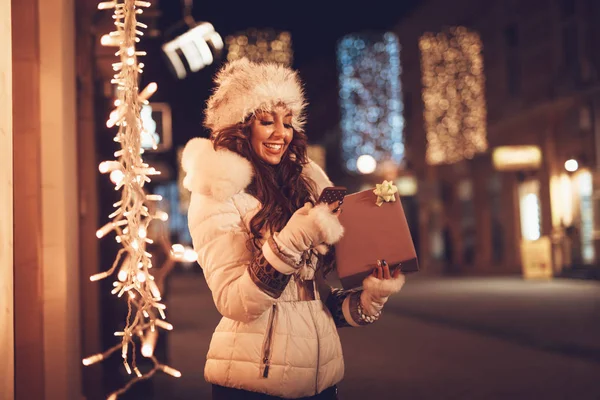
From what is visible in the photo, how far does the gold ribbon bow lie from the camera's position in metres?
3.17

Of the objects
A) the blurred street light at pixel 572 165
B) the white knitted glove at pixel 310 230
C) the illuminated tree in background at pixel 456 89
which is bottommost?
the white knitted glove at pixel 310 230

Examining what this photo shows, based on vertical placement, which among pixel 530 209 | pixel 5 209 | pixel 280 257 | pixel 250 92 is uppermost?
pixel 530 209

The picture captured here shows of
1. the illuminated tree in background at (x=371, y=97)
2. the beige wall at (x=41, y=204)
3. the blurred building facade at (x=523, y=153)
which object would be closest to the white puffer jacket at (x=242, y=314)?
the beige wall at (x=41, y=204)

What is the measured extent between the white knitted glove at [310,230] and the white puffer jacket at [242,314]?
22 cm

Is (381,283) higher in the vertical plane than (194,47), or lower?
lower

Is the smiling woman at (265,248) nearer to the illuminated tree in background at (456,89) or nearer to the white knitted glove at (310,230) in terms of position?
the white knitted glove at (310,230)

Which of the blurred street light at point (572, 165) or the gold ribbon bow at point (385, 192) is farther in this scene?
the blurred street light at point (572, 165)

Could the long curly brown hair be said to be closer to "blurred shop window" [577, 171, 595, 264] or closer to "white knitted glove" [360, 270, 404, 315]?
"white knitted glove" [360, 270, 404, 315]

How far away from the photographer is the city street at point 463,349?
7.86 m

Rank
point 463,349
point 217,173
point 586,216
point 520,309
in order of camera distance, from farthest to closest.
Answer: point 586,216 < point 520,309 < point 463,349 < point 217,173

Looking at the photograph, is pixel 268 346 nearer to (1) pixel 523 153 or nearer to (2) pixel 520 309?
(2) pixel 520 309

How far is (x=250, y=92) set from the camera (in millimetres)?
3275

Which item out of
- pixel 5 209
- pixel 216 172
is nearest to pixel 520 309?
pixel 216 172

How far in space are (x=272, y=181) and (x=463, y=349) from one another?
7.70 meters
